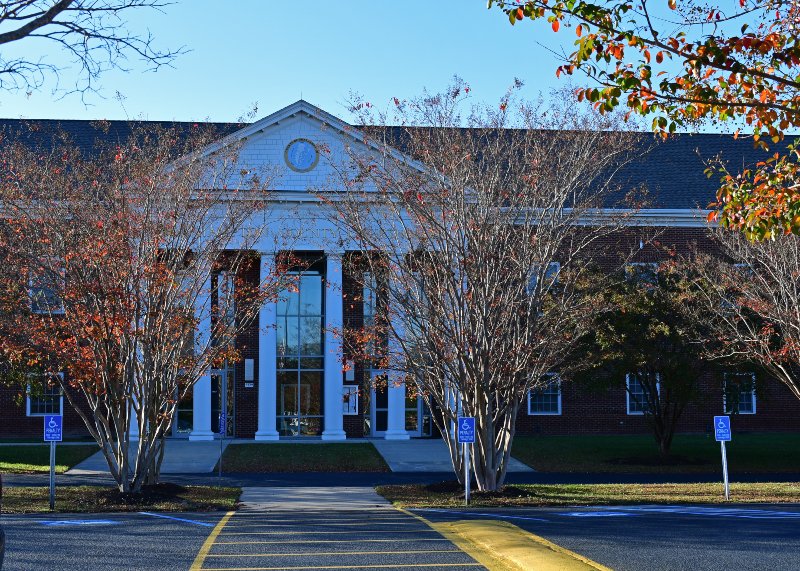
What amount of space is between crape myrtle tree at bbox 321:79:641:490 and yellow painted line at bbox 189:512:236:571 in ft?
18.2

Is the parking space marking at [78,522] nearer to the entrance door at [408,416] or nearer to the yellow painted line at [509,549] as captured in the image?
the yellow painted line at [509,549]

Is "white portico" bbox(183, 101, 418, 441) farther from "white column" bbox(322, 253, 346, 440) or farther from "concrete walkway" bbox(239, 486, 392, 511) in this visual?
"concrete walkway" bbox(239, 486, 392, 511)

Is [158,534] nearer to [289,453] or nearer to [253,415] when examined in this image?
[289,453]

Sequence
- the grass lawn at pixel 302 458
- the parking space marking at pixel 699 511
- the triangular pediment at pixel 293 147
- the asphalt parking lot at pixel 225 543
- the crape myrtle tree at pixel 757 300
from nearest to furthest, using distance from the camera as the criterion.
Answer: the asphalt parking lot at pixel 225 543
the parking space marking at pixel 699 511
the crape myrtle tree at pixel 757 300
the grass lawn at pixel 302 458
the triangular pediment at pixel 293 147

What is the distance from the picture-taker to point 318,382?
3681cm

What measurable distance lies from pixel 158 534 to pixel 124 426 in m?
5.78

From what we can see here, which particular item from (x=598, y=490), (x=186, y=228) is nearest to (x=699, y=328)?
(x=598, y=490)

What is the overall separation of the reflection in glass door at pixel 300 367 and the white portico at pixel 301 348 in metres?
0.04

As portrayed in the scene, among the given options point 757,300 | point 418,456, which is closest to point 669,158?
point 418,456

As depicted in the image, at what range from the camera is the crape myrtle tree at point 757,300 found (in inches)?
858

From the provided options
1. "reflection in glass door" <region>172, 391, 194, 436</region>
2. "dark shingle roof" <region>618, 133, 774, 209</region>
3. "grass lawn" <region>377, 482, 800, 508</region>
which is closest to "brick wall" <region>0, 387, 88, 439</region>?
"reflection in glass door" <region>172, 391, 194, 436</region>

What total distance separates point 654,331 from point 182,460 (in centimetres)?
1358

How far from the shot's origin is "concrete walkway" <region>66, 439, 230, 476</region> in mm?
26156

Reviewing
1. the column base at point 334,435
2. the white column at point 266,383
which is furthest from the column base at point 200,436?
the column base at point 334,435
